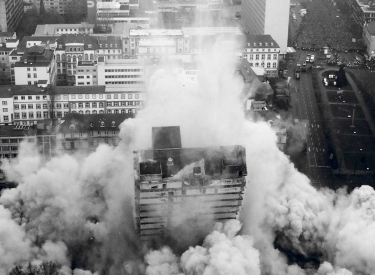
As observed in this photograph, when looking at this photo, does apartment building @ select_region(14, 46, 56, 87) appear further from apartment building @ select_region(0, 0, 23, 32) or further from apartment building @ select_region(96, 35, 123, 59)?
apartment building @ select_region(0, 0, 23, 32)

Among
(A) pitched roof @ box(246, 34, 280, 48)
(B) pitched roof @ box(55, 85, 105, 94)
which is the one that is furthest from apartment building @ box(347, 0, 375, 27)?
(B) pitched roof @ box(55, 85, 105, 94)

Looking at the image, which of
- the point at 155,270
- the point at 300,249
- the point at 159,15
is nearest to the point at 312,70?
the point at 159,15

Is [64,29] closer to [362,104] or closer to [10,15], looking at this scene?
[10,15]

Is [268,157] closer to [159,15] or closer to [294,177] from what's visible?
[294,177]

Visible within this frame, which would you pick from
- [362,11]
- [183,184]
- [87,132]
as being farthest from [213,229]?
[362,11]

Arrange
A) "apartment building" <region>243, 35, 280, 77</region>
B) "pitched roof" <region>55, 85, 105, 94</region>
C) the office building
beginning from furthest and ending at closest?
the office building < "apartment building" <region>243, 35, 280, 77</region> < "pitched roof" <region>55, 85, 105, 94</region>

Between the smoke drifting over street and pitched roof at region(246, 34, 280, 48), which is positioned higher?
pitched roof at region(246, 34, 280, 48)

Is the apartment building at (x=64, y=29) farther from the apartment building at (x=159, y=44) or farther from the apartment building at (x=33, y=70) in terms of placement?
the apartment building at (x=33, y=70)
